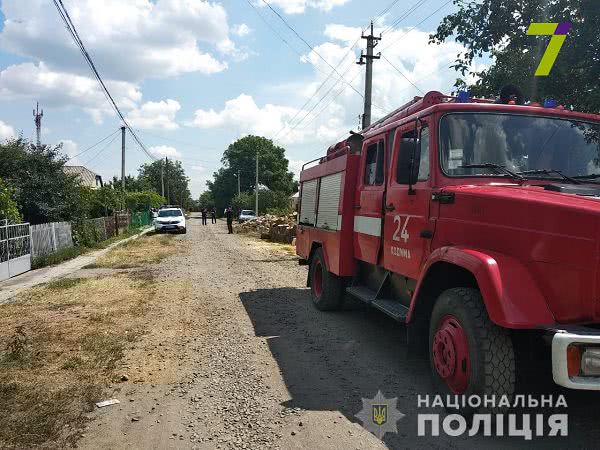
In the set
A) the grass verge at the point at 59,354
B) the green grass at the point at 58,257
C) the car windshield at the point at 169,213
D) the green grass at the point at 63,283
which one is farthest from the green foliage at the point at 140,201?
the grass verge at the point at 59,354

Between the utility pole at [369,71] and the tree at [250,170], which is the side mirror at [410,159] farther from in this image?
the tree at [250,170]

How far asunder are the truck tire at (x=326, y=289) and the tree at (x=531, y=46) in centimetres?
505

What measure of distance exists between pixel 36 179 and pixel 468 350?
16.8 m

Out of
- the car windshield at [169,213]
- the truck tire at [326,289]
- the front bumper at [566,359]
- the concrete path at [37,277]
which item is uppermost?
the car windshield at [169,213]

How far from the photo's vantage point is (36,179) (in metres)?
16.9

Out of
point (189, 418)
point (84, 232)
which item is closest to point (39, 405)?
point (189, 418)

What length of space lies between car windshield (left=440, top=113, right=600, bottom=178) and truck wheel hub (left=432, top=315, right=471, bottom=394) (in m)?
1.35

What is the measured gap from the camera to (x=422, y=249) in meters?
4.68

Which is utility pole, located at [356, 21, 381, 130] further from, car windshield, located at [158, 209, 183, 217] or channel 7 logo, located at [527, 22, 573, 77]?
car windshield, located at [158, 209, 183, 217]

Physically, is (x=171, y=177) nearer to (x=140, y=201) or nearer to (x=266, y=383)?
(x=140, y=201)

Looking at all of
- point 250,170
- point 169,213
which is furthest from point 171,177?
point 169,213

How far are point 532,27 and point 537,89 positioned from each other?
1.46 m

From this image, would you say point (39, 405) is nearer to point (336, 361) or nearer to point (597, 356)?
point (336, 361)

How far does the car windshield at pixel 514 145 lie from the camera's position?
4.37m
